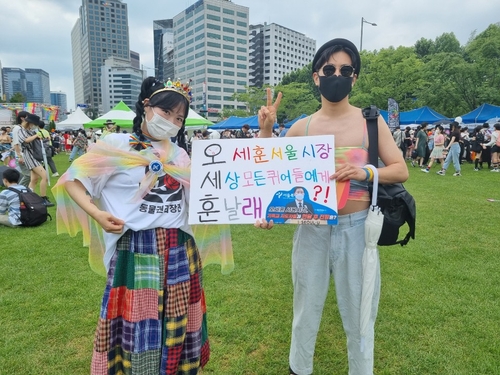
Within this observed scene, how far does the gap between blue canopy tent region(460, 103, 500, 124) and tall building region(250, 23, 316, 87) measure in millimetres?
95364

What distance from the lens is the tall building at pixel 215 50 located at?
95.4m

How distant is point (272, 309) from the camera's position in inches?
126

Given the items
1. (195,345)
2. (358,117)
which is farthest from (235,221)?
(358,117)

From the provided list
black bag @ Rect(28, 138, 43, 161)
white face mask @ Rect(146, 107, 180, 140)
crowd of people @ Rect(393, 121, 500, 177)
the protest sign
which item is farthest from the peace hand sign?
crowd of people @ Rect(393, 121, 500, 177)

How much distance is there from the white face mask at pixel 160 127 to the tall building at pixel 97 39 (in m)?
123

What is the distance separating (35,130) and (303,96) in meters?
45.2

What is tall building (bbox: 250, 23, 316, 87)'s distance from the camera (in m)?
113

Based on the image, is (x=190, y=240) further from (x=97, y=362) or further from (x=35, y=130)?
(x=35, y=130)

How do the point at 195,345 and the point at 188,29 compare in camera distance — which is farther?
the point at 188,29

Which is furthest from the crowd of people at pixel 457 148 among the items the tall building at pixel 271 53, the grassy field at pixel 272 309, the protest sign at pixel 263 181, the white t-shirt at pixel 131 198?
the tall building at pixel 271 53

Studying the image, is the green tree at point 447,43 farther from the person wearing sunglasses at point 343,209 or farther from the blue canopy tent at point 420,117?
the person wearing sunglasses at point 343,209

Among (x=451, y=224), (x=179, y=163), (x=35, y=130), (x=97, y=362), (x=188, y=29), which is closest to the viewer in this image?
(x=97, y=362)

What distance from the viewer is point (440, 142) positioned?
12.9 m

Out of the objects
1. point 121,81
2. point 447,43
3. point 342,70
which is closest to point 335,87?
point 342,70
